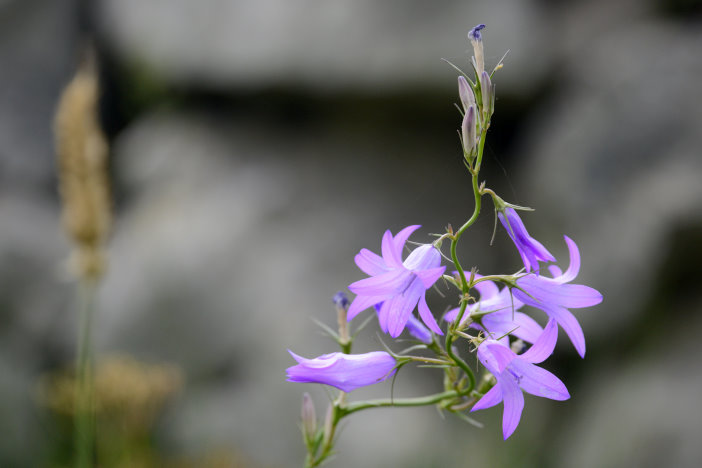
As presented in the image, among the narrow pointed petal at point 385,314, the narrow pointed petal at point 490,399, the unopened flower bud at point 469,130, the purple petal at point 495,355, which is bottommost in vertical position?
the narrow pointed petal at point 490,399

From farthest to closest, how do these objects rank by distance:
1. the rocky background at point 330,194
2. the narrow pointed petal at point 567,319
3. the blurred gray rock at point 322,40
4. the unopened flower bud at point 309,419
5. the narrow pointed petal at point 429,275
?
the blurred gray rock at point 322,40 < the rocky background at point 330,194 < the unopened flower bud at point 309,419 < the narrow pointed petal at point 567,319 < the narrow pointed petal at point 429,275

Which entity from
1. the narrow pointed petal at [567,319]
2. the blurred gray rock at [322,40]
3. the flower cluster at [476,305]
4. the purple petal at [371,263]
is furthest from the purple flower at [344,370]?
the blurred gray rock at [322,40]

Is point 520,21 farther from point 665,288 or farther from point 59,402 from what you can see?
point 59,402

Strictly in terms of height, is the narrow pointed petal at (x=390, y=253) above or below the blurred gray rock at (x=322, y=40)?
below

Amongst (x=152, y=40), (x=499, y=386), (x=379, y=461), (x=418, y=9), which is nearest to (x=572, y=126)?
(x=418, y=9)

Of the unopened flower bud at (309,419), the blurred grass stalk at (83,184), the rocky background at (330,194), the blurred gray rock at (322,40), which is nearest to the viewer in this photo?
the unopened flower bud at (309,419)

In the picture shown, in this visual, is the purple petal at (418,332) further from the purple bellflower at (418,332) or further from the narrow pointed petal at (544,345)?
the narrow pointed petal at (544,345)

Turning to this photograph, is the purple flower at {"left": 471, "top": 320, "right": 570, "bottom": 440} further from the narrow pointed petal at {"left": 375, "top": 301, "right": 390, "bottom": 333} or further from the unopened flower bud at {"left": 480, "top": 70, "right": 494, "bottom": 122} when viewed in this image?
the unopened flower bud at {"left": 480, "top": 70, "right": 494, "bottom": 122}

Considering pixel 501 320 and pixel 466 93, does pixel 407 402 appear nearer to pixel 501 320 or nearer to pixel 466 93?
pixel 501 320

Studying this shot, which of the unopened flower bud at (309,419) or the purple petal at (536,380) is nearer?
the purple petal at (536,380)
